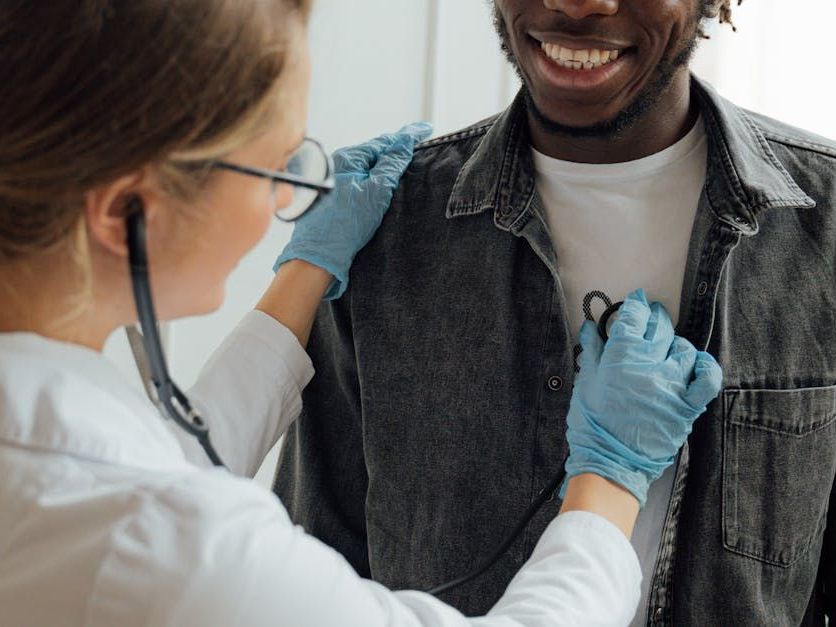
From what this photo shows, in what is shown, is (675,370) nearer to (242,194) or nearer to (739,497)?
(739,497)

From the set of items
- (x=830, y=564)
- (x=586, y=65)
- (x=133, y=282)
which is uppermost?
(x=586, y=65)

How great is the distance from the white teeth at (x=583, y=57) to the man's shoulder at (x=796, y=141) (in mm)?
264

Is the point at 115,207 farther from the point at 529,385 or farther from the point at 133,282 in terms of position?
the point at 529,385

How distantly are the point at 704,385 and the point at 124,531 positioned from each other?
2.34ft

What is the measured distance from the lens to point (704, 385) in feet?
4.11

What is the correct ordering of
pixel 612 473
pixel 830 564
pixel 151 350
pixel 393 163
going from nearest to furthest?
1. pixel 151 350
2. pixel 612 473
3. pixel 830 564
4. pixel 393 163

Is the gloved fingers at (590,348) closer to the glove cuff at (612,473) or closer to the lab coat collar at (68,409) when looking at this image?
the glove cuff at (612,473)

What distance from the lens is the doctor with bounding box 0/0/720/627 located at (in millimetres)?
802

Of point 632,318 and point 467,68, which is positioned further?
point 467,68

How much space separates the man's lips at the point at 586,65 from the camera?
1.38 metres

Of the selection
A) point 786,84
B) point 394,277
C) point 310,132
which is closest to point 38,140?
point 394,277

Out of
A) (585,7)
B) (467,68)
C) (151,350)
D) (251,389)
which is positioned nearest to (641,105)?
(585,7)

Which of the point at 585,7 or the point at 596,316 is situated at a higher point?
the point at 585,7

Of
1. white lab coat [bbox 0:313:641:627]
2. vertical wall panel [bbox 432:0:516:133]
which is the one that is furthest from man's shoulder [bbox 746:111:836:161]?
vertical wall panel [bbox 432:0:516:133]
